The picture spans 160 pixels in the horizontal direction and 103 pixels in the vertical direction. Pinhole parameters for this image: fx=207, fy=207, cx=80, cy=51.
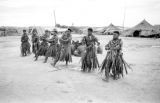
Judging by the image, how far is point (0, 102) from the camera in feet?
15.3

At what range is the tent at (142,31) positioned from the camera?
116 ft

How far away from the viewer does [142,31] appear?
120 ft

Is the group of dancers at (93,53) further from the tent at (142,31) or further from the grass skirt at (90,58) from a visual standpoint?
the tent at (142,31)


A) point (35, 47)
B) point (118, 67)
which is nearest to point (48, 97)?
point (118, 67)

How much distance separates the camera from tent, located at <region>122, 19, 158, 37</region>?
35309 millimetres

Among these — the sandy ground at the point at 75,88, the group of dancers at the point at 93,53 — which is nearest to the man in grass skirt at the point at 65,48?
the group of dancers at the point at 93,53

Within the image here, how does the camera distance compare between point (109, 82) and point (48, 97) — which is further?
point (109, 82)

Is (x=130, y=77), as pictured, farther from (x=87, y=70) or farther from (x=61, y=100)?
(x=61, y=100)

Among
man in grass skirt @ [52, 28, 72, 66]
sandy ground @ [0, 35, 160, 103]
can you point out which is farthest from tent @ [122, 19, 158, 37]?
sandy ground @ [0, 35, 160, 103]

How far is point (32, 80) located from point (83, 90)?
75.0 inches

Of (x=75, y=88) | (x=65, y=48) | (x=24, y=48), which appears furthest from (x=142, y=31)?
(x=75, y=88)

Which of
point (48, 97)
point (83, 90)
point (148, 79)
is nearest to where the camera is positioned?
point (48, 97)

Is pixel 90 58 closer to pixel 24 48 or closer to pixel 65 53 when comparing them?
pixel 65 53

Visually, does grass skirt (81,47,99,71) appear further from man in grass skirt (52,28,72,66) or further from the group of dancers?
man in grass skirt (52,28,72,66)
